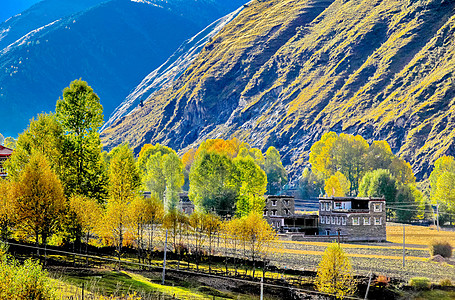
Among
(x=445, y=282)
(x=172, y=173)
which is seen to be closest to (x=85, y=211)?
(x=445, y=282)

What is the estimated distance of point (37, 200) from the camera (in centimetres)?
7206

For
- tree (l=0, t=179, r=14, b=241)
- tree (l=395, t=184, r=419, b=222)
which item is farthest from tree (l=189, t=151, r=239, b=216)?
tree (l=0, t=179, r=14, b=241)

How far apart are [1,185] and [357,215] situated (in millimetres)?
80374

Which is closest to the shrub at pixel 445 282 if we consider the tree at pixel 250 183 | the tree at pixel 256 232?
the tree at pixel 256 232

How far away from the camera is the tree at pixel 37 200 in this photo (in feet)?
234

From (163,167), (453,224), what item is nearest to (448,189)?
(453,224)

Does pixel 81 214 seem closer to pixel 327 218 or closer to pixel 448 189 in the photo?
pixel 327 218

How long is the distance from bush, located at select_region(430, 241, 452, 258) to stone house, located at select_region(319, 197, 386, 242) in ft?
71.4

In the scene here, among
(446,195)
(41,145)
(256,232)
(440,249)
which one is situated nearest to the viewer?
(41,145)

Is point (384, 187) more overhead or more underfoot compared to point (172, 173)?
more underfoot

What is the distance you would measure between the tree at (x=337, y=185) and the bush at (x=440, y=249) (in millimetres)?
56529

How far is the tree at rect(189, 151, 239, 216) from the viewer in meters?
127

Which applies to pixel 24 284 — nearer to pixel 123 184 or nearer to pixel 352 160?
pixel 123 184

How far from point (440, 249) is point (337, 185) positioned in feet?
226
